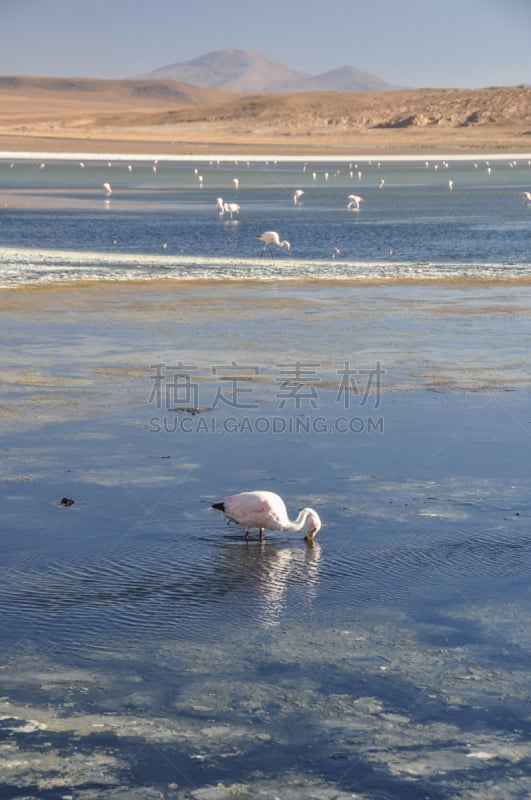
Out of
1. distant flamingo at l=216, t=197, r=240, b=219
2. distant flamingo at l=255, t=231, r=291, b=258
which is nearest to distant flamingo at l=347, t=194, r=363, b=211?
distant flamingo at l=216, t=197, r=240, b=219

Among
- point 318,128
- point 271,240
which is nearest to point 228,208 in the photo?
point 271,240

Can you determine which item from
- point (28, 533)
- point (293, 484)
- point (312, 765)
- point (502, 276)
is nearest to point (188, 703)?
point (312, 765)

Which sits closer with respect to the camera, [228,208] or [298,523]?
[298,523]

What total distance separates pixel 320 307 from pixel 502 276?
640 cm

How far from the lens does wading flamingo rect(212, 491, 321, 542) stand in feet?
26.7

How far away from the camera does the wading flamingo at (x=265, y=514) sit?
8.12 meters

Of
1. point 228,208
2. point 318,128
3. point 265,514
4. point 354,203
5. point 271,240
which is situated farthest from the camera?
point 318,128

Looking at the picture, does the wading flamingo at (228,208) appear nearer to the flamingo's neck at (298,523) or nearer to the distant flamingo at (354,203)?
the distant flamingo at (354,203)

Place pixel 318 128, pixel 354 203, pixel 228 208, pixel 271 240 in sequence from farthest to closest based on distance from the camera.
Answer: pixel 318 128
pixel 354 203
pixel 228 208
pixel 271 240

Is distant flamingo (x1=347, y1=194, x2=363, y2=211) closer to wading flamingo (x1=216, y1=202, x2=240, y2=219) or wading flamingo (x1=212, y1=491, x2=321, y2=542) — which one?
wading flamingo (x1=216, y1=202, x2=240, y2=219)

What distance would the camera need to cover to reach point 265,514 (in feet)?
26.7

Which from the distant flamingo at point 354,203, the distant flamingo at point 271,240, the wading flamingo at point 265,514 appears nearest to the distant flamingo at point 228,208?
the distant flamingo at point 354,203

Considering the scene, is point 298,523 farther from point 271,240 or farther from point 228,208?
point 228,208

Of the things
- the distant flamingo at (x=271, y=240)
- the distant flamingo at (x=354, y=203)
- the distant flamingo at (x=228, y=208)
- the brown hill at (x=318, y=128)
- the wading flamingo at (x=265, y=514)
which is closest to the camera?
the wading flamingo at (x=265, y=514)
